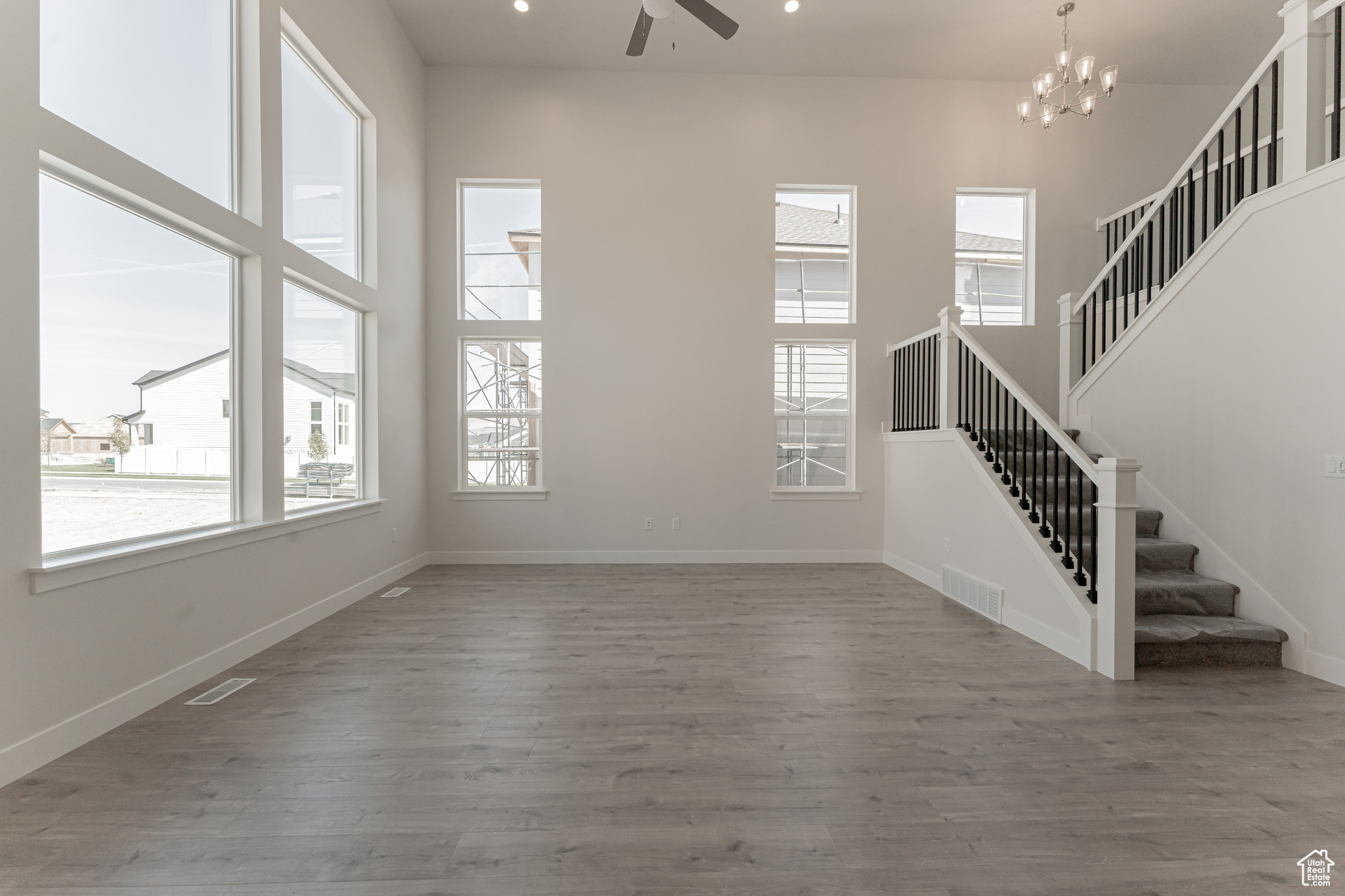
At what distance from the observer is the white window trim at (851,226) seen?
21.0ft

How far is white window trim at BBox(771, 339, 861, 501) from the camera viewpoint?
6.39 meters

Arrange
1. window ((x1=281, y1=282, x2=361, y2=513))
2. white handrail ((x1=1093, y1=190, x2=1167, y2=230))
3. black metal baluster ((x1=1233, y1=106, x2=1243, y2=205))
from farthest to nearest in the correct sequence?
white handrail ((x1=1093, y1=190, x2=1167, y2=230)) < window ((x1=281, y1=282, x2=361, y2=513)) < black metal baluster ((x1=1233, y1=106, x2=1243, y2=205))

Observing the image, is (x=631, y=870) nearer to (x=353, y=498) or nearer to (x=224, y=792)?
(x=224, y=792)

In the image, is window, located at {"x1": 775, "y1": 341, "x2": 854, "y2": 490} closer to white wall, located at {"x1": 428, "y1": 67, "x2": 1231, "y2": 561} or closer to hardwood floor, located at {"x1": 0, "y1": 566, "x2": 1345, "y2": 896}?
white wall, located at {"x1": 428, "y1": 67, "x2": 1231, "y2": 561}

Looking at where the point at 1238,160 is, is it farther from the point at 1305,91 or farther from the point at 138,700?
the point at 138,700

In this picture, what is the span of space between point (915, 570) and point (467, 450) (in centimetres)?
453

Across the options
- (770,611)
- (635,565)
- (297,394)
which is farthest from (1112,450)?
(297,394)

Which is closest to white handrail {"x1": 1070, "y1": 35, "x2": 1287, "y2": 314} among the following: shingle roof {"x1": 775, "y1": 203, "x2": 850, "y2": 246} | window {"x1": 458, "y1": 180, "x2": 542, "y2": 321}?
shingle roof {"x1": 775, "y1": 203, "x2": 850, "y2": 246}

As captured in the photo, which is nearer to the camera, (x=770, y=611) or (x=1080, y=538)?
(x=1080, y=538)

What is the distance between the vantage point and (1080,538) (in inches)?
134

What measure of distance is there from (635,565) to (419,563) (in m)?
2.10

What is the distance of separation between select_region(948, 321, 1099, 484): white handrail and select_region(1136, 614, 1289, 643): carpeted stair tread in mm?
865

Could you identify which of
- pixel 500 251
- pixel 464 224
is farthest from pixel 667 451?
pixel 464 224

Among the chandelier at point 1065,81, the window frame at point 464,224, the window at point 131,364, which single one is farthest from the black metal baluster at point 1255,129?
the window at point 131,364
